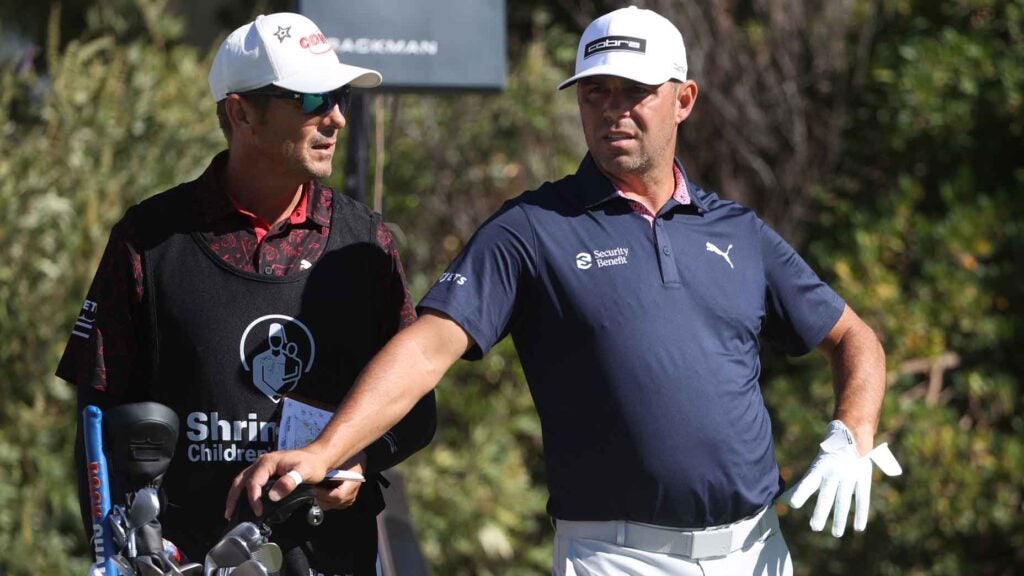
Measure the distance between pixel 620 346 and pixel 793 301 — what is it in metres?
0.58

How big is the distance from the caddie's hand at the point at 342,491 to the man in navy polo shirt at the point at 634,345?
21 centimetres

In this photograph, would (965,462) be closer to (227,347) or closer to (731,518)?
(731,518)

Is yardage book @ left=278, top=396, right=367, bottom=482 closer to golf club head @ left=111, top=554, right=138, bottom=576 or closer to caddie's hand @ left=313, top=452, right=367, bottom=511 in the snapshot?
caddie's hand @ left=313, top=452, right=367, bottom=511

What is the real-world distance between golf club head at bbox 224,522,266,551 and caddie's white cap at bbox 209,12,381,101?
37.2 inches

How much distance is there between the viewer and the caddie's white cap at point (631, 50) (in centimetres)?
328

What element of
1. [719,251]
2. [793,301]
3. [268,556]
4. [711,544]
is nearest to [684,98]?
[719,251]

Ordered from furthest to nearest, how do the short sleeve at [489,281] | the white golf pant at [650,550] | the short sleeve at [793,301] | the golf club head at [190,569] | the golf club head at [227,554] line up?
the short sleeve at [793,301], the white golf pant at [650,550], the short sleeve at [489,281], the golf club head at [190,569], the golf club head at [227,554]

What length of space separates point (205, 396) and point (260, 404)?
0.37 feet

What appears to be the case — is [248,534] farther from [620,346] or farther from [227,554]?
[620,346]

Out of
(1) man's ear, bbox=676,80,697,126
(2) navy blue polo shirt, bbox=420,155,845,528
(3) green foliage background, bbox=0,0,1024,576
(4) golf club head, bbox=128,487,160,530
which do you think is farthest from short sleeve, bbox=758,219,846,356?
(3) green foliage background, bbox=0,0,1024,576

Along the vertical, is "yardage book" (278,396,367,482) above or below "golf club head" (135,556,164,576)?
above

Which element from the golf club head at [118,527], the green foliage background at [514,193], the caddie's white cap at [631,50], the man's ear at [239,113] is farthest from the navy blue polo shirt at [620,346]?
the green foliage background at [514,193]

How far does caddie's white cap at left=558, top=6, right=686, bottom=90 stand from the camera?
10.7ft

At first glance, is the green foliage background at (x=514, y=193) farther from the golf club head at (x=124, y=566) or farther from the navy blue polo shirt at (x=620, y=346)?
the golf club head at (x=124, y=566)
